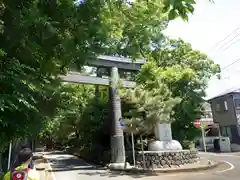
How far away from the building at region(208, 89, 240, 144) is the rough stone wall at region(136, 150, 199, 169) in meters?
16.4

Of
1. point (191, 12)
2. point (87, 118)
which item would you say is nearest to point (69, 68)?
point (191, 12)

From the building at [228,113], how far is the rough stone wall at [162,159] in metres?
16.4

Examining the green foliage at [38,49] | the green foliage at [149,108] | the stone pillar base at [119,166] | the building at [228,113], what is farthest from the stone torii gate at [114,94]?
the building at [228,113]

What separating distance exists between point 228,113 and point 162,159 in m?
18.6

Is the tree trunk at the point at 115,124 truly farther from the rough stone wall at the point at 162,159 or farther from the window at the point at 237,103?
the window at the point at 237,103

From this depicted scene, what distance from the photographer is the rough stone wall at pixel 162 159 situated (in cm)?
1420

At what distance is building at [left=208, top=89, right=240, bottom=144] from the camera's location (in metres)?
28.9

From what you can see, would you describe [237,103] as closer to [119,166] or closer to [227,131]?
[227,131]

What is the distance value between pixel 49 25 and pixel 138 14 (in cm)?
216

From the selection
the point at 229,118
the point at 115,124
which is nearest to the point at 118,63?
the point at 115,124

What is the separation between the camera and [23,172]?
3219 millimetres

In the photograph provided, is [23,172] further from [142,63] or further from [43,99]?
[142,63]

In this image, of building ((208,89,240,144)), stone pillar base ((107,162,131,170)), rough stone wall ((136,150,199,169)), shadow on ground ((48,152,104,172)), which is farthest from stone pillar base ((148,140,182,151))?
building ((208,89,240,144))

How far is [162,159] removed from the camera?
565 inches
